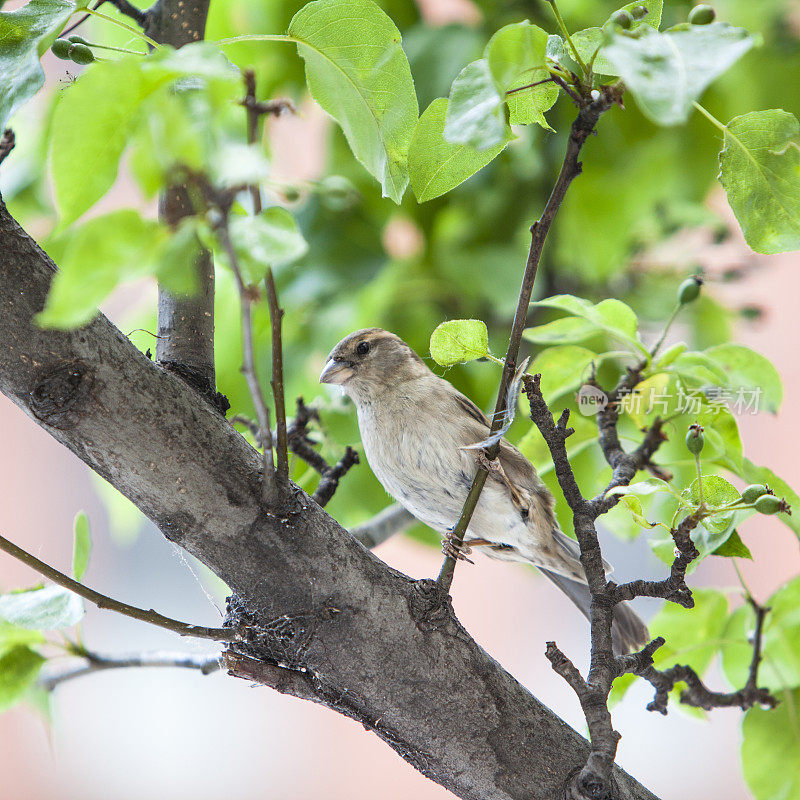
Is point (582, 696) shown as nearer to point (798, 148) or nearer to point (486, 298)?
point (798, 148)

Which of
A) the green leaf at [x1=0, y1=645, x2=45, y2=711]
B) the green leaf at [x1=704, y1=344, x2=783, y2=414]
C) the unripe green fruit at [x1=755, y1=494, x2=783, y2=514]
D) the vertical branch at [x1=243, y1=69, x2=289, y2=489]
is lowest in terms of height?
the green leaf at [x1=0, y1=645, x2=45, y2=711]

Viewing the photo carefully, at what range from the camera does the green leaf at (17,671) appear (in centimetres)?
69

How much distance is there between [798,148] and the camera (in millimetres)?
502

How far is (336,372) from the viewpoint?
0.98 m

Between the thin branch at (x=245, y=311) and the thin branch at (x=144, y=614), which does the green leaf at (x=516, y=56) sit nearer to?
the thin branch at (x=245, y=311)

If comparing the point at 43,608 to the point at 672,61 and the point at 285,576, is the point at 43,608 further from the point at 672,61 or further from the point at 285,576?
the point at 672,61

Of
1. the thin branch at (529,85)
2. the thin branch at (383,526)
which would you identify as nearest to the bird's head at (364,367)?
the thin branch at (383,526)

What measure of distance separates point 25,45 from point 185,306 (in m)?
0.24

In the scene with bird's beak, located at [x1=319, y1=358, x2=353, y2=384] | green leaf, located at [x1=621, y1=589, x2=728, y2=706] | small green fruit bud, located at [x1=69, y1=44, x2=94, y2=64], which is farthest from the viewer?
bird's beak, located at [x1=319, y1=358, x2=353, y2=384]

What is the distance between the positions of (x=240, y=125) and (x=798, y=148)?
75 centimetres

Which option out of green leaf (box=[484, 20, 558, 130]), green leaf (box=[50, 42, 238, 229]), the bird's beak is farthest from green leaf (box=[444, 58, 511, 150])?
the bird's beak

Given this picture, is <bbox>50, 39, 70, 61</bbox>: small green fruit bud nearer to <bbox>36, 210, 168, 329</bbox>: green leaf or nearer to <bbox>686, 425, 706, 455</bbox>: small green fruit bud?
<bbox>36, 210, 168, 329</bbox>: green leaf

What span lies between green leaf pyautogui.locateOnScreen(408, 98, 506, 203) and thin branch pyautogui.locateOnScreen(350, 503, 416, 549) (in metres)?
0.42

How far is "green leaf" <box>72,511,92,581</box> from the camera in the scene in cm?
66
